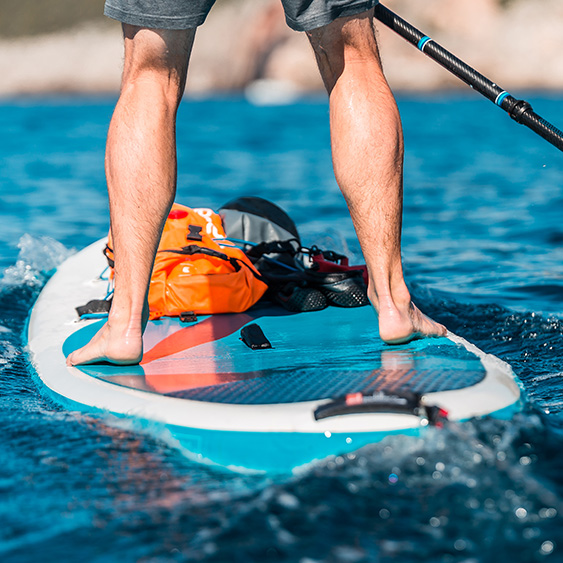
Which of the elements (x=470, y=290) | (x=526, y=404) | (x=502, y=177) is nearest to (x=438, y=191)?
(x=502, y=177)

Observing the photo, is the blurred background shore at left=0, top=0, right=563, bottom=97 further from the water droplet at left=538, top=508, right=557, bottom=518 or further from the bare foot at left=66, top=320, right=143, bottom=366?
the water droplet at left=538, top=508, right=557, bottom=518

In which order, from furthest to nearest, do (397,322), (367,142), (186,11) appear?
(397,322) < (367,142) < (186,11)

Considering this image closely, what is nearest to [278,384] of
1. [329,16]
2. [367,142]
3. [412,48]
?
[367,142]

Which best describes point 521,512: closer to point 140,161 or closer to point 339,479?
point 339,479

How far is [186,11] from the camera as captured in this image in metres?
2.25

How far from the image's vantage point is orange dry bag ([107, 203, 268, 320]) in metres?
3.11

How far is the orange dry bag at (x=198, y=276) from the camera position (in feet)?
10.2

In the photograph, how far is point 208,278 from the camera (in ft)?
10.3

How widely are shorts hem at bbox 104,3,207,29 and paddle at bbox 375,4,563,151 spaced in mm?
833


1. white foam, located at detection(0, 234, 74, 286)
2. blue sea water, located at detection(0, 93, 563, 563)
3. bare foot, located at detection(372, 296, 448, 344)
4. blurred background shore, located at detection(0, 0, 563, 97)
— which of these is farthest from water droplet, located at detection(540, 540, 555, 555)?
blurred background shore, located at detection(0, 0, 563, 97)

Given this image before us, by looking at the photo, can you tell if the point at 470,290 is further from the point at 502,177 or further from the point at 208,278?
the point at 502,177

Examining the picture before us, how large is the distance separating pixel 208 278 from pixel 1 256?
2907 millimetres

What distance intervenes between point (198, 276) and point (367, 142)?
3.39ft

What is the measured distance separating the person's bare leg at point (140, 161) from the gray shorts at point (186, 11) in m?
0.06
